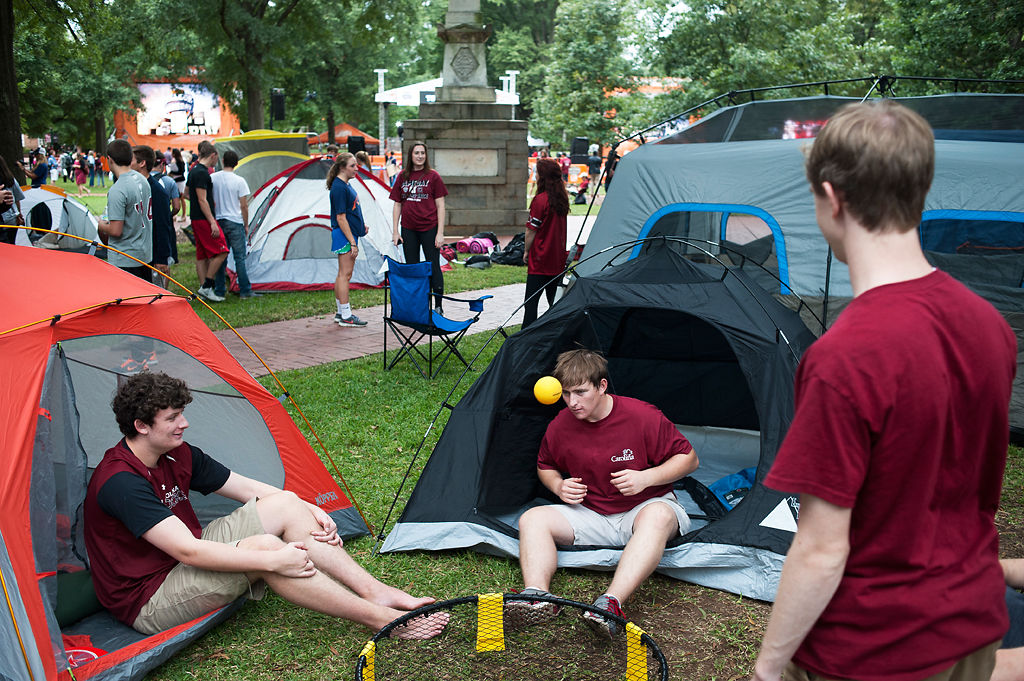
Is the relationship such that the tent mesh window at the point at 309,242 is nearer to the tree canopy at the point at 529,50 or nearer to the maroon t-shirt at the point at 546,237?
the tree canopy at the point at 529,50

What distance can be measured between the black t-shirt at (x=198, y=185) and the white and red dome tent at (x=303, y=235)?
1.00 meters

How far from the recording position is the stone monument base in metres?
14.9

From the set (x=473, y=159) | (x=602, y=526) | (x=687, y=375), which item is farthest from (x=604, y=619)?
(x=473, y=159)

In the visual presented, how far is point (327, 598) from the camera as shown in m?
3.28

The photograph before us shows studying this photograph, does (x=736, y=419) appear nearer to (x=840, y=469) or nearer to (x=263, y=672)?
(x=263, y=672)

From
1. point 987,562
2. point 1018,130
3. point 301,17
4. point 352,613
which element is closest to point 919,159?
point 987,562

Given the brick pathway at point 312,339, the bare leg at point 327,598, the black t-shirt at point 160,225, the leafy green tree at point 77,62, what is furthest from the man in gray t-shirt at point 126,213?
the bare leg at point 327,598

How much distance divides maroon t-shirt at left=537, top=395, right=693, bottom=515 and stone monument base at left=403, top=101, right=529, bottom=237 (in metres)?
11.2

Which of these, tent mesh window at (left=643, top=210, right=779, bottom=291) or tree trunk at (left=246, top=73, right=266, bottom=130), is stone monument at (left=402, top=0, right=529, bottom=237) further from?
tent mesh window at (left=643, top=210, right=779, bottom=291)

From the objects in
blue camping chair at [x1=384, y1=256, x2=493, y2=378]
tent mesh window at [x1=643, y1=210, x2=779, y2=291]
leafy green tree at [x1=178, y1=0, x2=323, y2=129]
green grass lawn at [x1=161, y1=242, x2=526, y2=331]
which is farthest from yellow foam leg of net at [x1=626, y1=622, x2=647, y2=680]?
leafy green tree at [x1=178, y1=0, x2=323, y2=129]

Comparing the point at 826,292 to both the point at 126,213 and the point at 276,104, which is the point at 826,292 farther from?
the point at 276,104

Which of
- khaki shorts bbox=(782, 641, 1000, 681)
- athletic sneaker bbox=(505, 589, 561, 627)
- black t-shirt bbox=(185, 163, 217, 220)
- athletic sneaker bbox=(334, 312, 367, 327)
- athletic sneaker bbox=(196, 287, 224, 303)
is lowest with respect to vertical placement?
athletic sneaker bbox=(505, 589, 561, 627)

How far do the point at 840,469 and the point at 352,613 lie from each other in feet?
7.82

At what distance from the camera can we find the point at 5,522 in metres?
2.92
